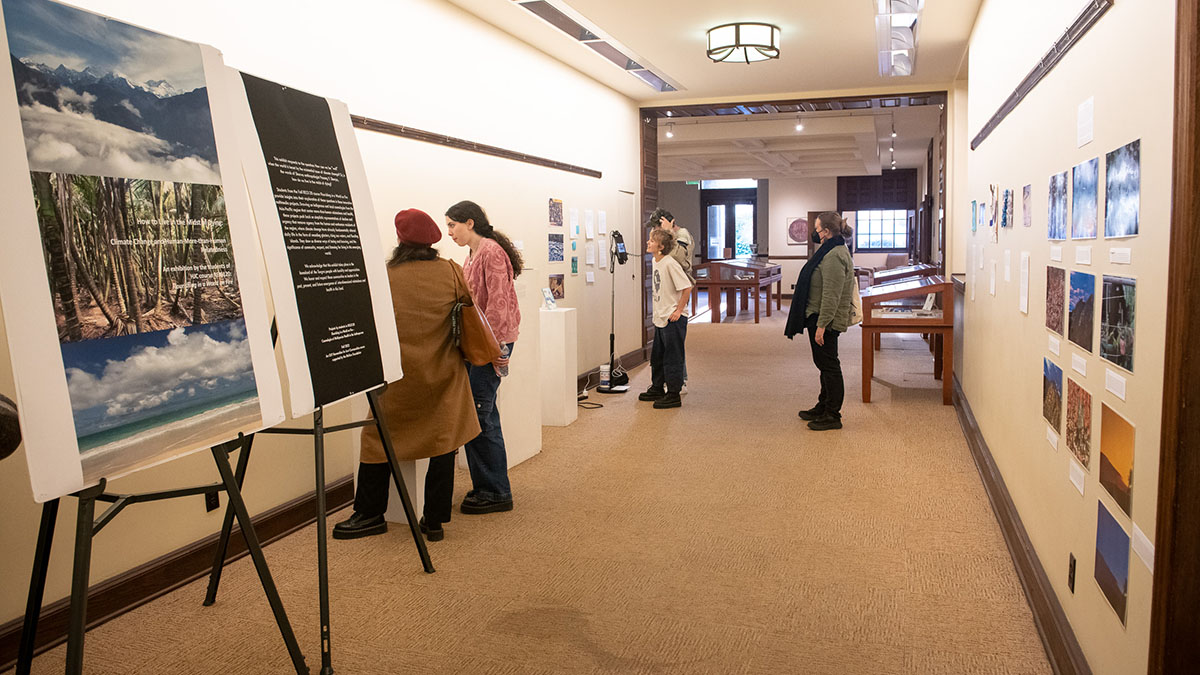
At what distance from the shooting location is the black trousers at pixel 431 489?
4.07m

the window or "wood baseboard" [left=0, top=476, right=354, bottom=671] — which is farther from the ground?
the window

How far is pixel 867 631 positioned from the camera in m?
3.07

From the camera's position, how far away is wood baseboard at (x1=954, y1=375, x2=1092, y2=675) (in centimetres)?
262

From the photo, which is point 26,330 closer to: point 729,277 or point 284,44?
point 284,44

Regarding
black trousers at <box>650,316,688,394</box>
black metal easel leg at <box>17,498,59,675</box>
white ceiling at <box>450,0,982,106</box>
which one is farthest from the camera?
black trousers at <box>650,316,688,394</box>

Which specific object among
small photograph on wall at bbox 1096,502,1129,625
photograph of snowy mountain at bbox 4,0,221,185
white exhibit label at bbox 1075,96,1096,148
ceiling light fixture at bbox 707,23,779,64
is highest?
ceiling light fixture at bbox 707,23,779,64

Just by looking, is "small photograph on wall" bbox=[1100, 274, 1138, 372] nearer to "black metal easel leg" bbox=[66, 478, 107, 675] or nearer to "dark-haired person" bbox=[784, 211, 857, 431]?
"black metal easel leg" bbox=[66, 478, 107, 675]

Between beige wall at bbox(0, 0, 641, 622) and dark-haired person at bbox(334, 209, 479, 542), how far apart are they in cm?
72

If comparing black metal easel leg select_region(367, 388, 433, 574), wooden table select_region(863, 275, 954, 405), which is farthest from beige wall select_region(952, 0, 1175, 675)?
black metal easel leg select_region(367, 388, 433, 574)

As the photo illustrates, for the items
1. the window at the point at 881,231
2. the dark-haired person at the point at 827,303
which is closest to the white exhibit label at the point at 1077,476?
the dark-haired person at the point at 827,303

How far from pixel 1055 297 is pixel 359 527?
3059 mm

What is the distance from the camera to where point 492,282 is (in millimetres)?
4430

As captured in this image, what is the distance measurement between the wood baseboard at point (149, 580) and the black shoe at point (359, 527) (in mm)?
263

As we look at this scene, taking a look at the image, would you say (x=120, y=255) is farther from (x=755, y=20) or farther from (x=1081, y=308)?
(x=755, y=20)
